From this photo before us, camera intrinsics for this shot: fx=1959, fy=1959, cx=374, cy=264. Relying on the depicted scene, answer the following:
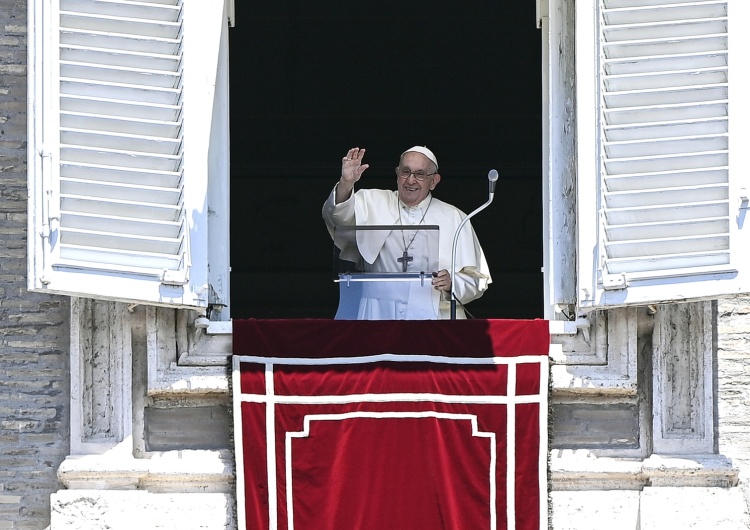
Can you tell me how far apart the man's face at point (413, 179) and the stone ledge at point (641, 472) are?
5.40 ft

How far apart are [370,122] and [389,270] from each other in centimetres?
462

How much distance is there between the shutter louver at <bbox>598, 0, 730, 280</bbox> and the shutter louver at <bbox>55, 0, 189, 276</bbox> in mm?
1623

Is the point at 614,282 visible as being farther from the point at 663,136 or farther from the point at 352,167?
the point at 352,167

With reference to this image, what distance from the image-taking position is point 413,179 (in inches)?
342

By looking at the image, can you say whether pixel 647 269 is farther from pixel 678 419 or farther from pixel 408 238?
pixel 408 238

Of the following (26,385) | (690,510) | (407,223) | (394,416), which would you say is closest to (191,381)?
(26,385)

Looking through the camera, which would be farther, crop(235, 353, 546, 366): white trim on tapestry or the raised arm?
the raised arm

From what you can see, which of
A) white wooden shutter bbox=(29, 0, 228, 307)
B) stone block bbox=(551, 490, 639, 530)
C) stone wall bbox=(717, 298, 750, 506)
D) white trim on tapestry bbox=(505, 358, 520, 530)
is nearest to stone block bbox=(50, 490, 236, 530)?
white wooden shutter bbox=(29, 0, 228, 307)

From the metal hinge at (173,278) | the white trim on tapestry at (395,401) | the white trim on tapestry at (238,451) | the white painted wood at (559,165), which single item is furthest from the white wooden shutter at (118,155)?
the white painted wood at (559,165)

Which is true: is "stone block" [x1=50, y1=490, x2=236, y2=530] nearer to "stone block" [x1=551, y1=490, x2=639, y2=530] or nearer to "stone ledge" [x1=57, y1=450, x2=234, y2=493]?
"stone ledge" [x1=57, y1=450, x2=234, y2=493]

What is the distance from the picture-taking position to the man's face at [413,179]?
28.6 ft

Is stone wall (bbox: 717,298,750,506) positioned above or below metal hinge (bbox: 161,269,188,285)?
below

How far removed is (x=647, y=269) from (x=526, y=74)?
5.60 m

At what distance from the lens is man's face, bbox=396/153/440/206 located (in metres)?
8.70
